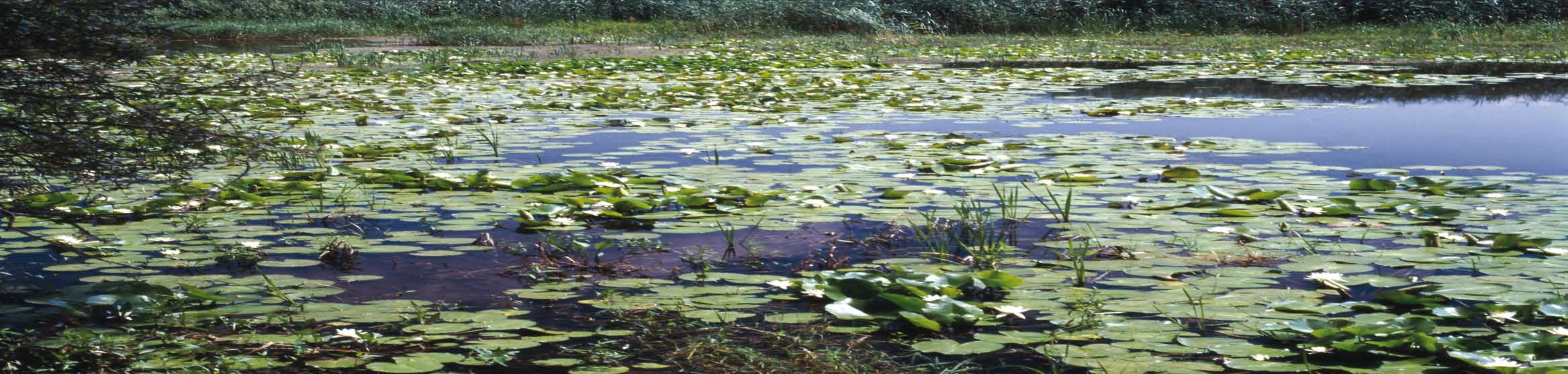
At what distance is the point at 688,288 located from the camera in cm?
326

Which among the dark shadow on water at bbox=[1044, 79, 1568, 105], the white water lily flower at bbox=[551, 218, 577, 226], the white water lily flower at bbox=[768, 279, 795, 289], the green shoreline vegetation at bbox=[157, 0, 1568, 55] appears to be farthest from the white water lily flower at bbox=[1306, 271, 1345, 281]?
the green shoreline vegetation at bbox=[157, 0, 1568, 55]

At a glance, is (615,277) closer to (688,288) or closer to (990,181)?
(688,288)

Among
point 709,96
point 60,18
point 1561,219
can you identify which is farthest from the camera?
point 709,96

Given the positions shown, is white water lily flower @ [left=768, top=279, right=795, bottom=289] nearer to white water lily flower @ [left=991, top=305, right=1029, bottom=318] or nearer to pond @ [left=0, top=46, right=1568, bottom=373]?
pond @ [left=0, top=46, right=1568, bottom=373]

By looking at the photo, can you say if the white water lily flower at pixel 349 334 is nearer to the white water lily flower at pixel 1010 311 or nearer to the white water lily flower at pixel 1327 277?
the white water lily flower at pixel 1010 311

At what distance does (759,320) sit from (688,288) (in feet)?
1.21

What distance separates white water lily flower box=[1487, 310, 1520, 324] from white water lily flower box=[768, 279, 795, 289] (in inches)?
61.2

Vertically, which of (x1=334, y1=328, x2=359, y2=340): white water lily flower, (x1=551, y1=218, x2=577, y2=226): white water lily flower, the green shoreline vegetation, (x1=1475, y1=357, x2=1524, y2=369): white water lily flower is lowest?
the green shoreline vegetation

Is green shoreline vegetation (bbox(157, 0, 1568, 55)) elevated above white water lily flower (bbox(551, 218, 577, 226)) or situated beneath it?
situated beneath

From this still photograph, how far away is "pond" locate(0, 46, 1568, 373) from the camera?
272 cm

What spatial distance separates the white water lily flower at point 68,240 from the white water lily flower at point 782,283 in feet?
6.40

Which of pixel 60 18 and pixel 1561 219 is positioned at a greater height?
pixel 60 18

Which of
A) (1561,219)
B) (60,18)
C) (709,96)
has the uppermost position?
(60,18)

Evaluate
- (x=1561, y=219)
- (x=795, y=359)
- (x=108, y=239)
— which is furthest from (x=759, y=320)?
(x=1561, y=219)
